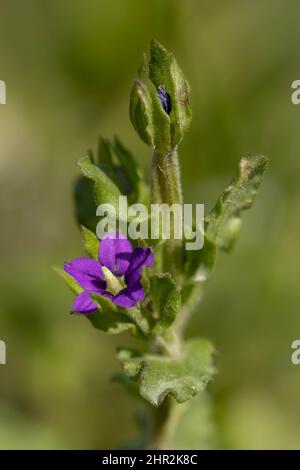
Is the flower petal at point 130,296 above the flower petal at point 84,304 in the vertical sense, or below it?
above

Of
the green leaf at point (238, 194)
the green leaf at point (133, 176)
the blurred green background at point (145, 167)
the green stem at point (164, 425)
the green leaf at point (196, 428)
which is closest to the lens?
the green leaf at point (238, 194)

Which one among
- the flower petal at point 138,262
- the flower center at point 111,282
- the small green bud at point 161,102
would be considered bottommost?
the flower center at point 111,282

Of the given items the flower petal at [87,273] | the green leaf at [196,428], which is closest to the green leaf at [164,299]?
the flower petal at [87,273]

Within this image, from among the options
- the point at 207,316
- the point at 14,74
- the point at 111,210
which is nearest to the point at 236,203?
the point at 111,210

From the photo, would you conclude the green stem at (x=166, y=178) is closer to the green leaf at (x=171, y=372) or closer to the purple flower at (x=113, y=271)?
the purple flower at (x=113, y=271)

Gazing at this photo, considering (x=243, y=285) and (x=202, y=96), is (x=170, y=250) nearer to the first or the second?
(x=243, y=285)

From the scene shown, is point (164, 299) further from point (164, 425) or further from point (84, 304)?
point (164, 425)
